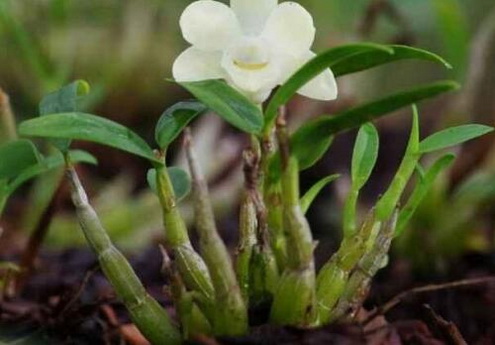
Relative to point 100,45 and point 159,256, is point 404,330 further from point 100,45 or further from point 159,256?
point 100,45

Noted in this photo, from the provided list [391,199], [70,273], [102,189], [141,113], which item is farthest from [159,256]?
[141,113]

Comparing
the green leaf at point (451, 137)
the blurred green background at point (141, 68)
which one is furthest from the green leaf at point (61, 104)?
the blurred green background at point (141, 68)

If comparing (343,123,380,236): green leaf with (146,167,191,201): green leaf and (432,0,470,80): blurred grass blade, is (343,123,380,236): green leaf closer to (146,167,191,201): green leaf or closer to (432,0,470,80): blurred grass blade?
(146,167,191,201): green leaf

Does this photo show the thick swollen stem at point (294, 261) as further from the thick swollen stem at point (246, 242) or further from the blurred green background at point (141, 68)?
the blurred green background at point (141, 68)

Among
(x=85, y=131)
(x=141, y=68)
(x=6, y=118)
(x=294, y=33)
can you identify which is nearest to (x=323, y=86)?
(x=294, y=33)

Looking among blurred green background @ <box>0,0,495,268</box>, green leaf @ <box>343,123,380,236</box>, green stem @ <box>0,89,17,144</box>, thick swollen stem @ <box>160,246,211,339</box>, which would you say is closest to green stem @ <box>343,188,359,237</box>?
green leaf @ <box>343,123,380,236</box>

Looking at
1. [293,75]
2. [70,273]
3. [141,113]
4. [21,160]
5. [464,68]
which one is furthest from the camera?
[141,113]
